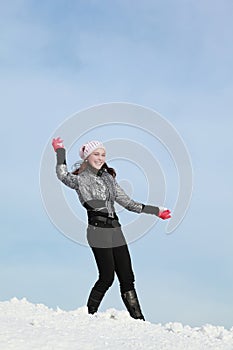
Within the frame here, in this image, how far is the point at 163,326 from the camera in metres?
7.05

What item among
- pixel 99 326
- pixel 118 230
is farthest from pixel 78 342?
pixel 118 230

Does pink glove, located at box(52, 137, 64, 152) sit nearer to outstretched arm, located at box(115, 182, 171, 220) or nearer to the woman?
the woman

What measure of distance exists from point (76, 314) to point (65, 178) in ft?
5.81

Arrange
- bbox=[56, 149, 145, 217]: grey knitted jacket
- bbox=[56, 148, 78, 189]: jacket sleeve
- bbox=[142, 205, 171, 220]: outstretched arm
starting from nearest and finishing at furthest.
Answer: bbox=[56, 149, 145, 217]: grey knitted jacket
bbox=[56, 148, 78, 189]: jacket sleeve
bbox=[142, 205, 171, 220]: outstretched arm

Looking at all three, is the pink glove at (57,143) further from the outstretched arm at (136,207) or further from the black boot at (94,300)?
the black boot at (94,300)

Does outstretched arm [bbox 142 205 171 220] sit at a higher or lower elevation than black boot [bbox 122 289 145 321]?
higher

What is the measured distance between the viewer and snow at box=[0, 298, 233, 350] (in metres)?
5.39

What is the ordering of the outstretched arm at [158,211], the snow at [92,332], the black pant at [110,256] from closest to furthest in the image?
the snow at [92,332], the black pant at [110,256], the outstretched arm at [158,211]

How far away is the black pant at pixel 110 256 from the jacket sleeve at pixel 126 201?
1.24 ft

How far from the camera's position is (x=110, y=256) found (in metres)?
7.39

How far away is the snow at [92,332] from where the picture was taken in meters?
5.39

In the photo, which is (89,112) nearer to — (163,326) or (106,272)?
(106,272)

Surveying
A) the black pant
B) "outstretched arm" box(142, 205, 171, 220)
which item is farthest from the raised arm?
"outstretched arm" box(142, 205, 171, 220)

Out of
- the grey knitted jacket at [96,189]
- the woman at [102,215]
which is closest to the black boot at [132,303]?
the woman at [102,215]
